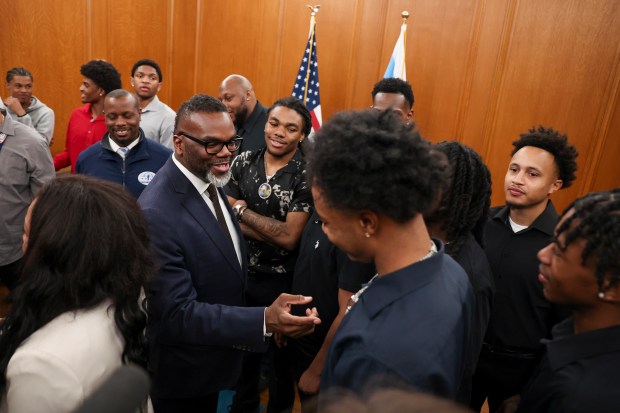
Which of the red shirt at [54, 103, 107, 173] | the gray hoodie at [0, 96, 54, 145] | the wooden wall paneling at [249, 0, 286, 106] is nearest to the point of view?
the red shirt at [54, 103, 107, 173]

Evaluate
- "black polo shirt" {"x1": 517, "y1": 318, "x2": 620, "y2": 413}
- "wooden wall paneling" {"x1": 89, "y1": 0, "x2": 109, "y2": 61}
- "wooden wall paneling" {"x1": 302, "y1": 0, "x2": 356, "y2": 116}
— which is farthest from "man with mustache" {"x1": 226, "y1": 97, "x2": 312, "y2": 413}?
"wooden wall paneling" {"x1": 89, "y1": 0, "x2": 109, "y2": 61}

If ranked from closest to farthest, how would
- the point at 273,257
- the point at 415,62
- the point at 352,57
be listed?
the point at 273,257
the point at 415,62
the point at 352,57

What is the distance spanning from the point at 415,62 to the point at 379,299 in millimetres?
4578

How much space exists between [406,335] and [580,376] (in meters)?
0.45

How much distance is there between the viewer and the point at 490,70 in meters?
4.81

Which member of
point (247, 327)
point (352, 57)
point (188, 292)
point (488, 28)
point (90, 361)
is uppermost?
point (488, 28)

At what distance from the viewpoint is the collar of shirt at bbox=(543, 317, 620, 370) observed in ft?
3.44

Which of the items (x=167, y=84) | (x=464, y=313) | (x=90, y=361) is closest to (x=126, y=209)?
(x=90, y=361)

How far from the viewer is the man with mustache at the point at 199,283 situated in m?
1.61

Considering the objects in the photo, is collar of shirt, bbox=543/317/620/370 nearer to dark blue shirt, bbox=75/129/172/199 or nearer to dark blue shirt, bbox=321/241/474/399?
dark blue shirt, bbox=321/241/474/399

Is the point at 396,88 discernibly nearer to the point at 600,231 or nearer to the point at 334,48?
the point at 334,48

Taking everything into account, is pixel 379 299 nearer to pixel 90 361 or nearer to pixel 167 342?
pixel 90 361

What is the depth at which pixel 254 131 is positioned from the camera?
13.1 ft

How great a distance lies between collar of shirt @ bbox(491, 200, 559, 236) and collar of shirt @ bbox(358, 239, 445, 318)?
127 centimetres
